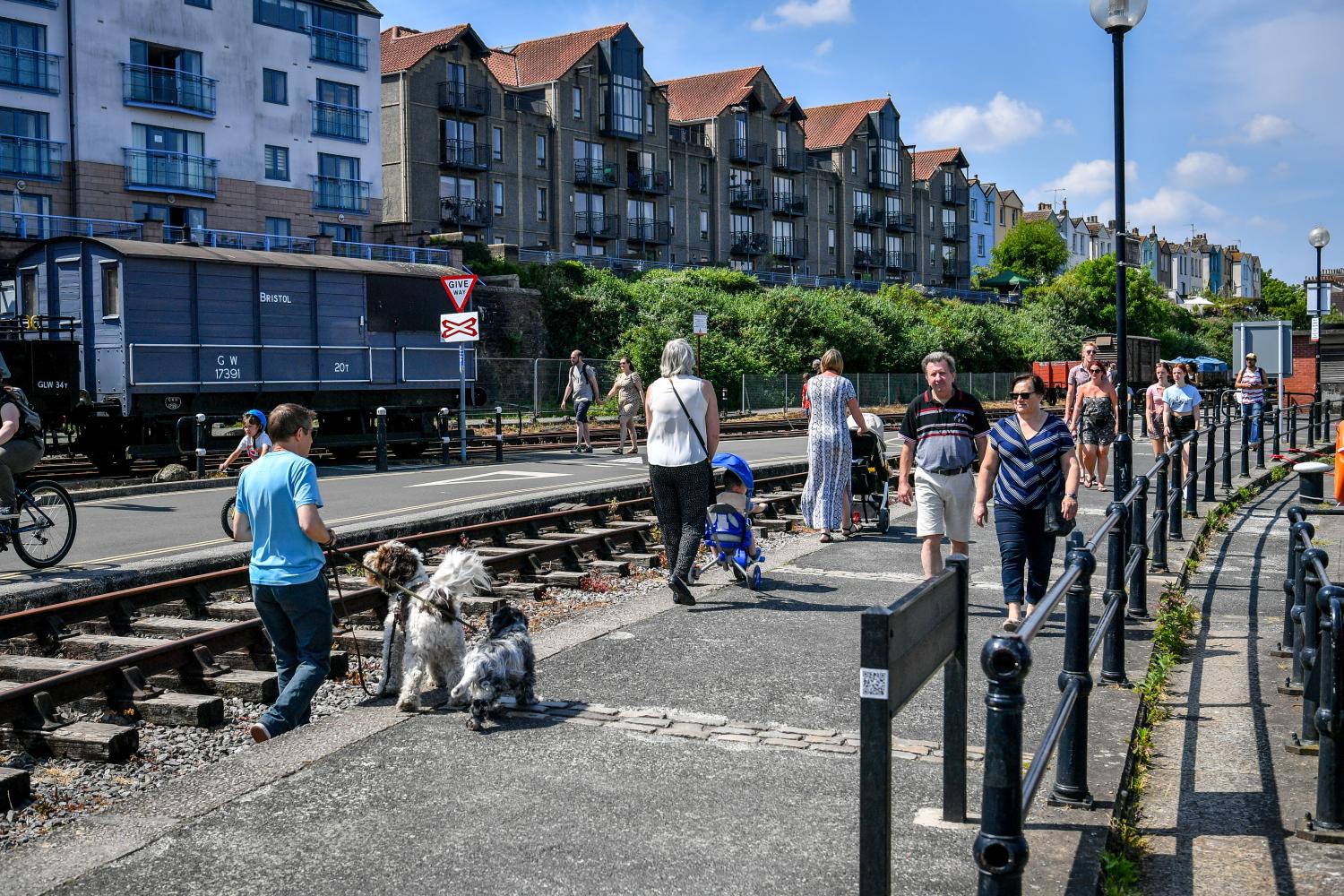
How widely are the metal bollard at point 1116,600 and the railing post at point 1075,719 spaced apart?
5.22ft

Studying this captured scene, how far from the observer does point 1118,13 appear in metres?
10.8

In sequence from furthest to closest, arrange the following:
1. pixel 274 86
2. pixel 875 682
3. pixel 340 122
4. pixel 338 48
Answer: pixel 340 122 < pixel 338 48 < pixel 274 86 < pixel 875 682

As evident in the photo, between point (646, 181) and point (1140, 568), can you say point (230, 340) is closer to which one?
point (1140, 568)

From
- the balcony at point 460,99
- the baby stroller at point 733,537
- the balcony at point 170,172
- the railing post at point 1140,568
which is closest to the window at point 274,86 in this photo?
the balcony at point 170,172

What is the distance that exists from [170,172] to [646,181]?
88.8ft

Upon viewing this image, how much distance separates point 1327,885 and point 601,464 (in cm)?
1748

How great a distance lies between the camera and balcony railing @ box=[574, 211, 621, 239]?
2457 inches

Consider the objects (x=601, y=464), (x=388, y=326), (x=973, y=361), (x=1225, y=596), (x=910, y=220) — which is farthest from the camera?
(x=910, y=220)

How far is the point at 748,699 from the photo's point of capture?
628 centimetres

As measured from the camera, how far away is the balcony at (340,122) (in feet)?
159

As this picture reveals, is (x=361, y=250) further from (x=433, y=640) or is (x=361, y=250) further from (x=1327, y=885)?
(x=1327, y=885)

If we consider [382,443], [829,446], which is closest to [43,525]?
[829,446]

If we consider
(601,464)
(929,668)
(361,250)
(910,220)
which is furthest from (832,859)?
(910,220)

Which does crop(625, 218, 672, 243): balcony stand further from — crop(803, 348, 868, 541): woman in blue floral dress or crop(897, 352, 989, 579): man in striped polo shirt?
crop(897, 352, 989, 579): man in striped polo shirt
